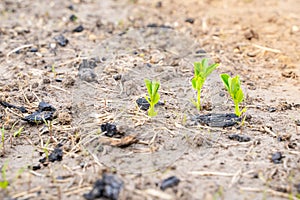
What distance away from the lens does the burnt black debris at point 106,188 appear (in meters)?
2.31

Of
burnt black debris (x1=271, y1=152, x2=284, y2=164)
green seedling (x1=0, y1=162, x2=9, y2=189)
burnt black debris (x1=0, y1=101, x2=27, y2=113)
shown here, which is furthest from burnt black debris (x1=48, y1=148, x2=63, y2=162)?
burnt black debris (x1=271, y1=152, x2=284, y2=164)

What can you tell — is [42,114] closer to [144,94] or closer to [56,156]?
[56,156]

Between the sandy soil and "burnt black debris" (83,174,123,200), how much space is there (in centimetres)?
4

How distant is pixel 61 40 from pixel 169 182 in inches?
91.6

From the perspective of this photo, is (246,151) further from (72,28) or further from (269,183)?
(72,28)

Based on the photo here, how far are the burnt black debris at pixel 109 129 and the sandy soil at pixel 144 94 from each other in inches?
1.2

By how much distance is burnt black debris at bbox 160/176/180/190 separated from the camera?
238cm

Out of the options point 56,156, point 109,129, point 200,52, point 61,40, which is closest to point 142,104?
point 109,129

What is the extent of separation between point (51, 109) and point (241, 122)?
4.01ft

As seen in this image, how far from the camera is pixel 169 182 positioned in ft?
7.88

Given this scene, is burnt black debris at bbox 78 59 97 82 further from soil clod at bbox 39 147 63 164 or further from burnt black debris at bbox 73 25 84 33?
soil clod at bbox 39 147 63 164

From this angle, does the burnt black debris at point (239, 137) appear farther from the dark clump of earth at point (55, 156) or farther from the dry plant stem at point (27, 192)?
the dry plant stem at point (27, 192)

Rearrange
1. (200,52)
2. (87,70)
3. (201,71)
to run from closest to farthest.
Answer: (201,71), (87,70), (200,52)

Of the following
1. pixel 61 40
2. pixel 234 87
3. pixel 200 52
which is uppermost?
pixel 61 40
